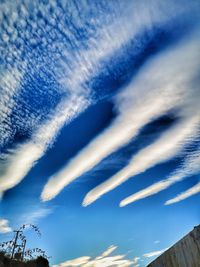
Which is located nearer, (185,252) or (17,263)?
(185,252)

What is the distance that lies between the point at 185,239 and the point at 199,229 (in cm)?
26

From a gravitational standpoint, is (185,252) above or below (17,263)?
below

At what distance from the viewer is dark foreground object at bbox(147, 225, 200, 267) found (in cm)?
232

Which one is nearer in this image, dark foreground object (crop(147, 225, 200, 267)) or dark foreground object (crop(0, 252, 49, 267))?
dark foreground object (crop(147, 225, 200, 267))

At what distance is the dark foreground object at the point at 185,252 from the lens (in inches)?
91.5

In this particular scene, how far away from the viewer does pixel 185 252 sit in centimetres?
249

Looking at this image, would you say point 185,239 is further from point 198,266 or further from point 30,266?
point 30,266

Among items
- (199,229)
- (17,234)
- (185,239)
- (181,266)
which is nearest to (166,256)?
(181,266)

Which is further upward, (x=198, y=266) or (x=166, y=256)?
(x=166, y=256)

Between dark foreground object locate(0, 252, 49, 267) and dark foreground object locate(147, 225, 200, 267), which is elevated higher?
dark foreground object locate(0, 252, 49, 267)

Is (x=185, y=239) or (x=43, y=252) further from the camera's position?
(x=43, y=252)

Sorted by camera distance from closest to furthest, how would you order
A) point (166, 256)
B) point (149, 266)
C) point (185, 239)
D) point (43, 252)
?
point (185, 239) → point (166, 256) → point (149, 266) → point (43, 252)

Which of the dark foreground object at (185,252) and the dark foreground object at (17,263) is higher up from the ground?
the dark foreground object at (17,263)

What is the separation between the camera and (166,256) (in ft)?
9.45
